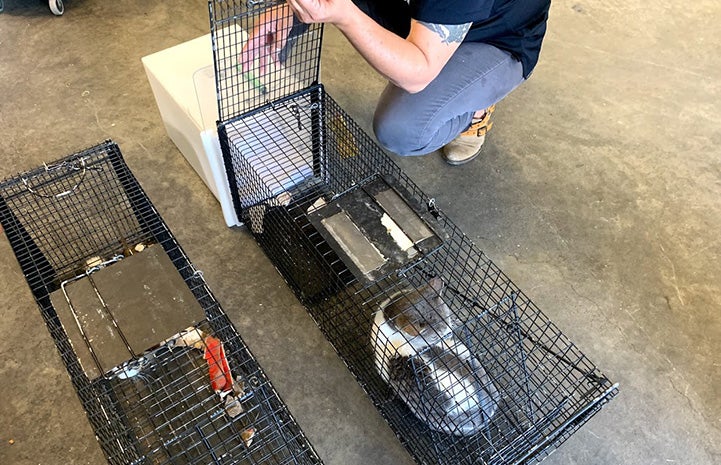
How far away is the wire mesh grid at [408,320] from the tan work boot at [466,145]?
1.56 feet

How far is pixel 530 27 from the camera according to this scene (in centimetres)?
150

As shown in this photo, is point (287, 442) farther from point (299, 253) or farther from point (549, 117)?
point (549, 117)

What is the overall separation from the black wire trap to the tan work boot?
0.92 m

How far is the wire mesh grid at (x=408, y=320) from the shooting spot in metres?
1.14

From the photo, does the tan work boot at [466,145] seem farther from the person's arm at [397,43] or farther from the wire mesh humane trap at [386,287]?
the person's arm at [397,43]

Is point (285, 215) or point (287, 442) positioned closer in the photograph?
point (287, 442)

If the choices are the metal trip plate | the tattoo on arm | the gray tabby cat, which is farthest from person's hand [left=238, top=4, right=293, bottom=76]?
the gray tabby cat

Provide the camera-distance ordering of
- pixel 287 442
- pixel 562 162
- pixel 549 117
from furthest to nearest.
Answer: pixel 549 117 < pixel 562 162 < pixel 287 442

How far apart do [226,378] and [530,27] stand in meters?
1.11

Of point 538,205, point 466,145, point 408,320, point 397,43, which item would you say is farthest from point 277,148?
point 538,205

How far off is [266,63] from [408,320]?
2.24 feet

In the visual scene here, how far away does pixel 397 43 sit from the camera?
46.6 inches

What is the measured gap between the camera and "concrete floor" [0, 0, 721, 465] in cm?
136

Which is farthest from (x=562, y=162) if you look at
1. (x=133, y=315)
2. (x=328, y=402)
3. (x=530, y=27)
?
(x=133, y=315)
